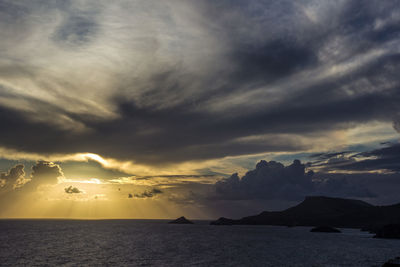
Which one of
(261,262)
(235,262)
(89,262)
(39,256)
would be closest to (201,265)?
(235,262)

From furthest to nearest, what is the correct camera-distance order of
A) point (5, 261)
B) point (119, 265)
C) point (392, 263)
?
point (5, 261), point (119, 265), point (392, 263)

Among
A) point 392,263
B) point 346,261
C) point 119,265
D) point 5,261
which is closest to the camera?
point 392,263

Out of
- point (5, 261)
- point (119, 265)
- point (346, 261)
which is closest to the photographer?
point (119, 265)

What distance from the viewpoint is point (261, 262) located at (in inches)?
4232

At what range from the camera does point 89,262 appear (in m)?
101

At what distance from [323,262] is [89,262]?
78659 millimetres

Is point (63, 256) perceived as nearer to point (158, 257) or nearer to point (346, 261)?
point (158, 257)

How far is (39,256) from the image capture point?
114 m

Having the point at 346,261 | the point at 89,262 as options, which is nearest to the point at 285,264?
the point at 346,261

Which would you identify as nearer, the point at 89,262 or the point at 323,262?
the point at 89,262

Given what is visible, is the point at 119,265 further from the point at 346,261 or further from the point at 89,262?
the point at 346,261

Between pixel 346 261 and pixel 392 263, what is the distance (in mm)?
37654

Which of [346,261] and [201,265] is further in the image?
[346,261]

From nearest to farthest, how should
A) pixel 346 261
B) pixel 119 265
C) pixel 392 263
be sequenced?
pixel 392 263 < pixel 119 265 < pixel 346 261
